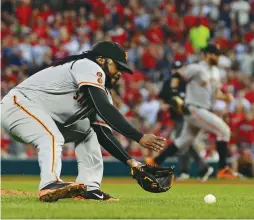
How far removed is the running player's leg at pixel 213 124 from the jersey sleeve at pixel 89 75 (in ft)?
21.0

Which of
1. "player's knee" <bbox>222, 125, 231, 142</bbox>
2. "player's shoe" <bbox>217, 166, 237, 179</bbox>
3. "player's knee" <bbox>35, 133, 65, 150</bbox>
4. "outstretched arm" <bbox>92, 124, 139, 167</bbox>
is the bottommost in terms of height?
"player's shoe" <bbox>217, 166, 237, 179</bbox>

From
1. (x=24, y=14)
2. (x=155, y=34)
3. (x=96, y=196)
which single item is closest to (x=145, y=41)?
(x=155, y=34)

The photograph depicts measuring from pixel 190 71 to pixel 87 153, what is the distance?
6006mm

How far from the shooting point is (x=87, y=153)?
7.95m

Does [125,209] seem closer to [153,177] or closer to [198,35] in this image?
[153,177]

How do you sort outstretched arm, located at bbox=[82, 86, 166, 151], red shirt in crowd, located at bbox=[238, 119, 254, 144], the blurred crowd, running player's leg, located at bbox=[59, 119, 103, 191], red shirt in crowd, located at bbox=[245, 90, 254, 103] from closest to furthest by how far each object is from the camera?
outstretched arm, located at bbox=[82, 86, 166, 151]
running player's leg, located at bbox=[59, 119, 103, 191]
red shirt in crowd, located at bbox=[238, 119, 254, 144]
the blurred crowd
red shirt in crowd, located at bbox=[245, 90, 254, 103]

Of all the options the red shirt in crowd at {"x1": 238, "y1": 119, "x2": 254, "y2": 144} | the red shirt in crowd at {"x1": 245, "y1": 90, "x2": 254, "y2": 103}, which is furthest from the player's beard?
the red shirt in crowd at {"x1": 245, "y1": 90, "x2": 254, "y2": 103}

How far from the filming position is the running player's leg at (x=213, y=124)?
1349 centimetres

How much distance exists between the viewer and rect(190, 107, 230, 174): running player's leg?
44.3 feet

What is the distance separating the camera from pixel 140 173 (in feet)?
24.4

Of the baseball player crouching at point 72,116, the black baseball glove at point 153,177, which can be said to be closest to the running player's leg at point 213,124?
the baseball player crouching at point 72,116

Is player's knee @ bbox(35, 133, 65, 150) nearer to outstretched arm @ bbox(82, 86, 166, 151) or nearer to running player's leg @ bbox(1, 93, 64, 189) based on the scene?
running player's leg @ bbox(1, 93, 64, 189)

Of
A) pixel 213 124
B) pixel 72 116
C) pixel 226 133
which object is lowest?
pixel 226 133

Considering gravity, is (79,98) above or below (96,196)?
above
